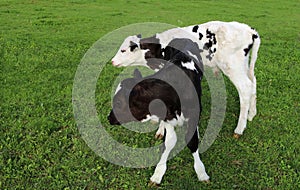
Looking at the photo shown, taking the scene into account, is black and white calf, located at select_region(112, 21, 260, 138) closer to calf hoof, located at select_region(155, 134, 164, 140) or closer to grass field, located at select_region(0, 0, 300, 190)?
grass field, located at select_region(0, 0, 300, 190)

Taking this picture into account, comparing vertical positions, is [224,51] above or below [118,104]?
above

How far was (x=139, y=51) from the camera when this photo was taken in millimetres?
6113

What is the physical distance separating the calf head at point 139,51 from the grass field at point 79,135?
0.99m

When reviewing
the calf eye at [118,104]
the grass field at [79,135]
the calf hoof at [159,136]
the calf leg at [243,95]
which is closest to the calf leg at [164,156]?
the grass field at [79,135]

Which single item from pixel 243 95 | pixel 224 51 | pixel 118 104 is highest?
pixel 224 51

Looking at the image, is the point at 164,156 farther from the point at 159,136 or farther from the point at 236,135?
the point at 236,135

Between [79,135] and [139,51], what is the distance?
1.88 meters

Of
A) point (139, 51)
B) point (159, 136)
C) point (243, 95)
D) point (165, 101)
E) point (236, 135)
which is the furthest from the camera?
point (139, 51)

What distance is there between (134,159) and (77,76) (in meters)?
3.74

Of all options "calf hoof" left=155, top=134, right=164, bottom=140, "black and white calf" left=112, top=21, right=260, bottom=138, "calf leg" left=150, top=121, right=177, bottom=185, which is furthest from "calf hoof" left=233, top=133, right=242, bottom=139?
"calf leg" left=150, top=121, right=177, bottom=185

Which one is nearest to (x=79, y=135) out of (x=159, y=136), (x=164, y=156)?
(x=159, y=136)

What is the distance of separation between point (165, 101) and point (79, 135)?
211 cm

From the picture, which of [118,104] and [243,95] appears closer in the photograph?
[118,104]

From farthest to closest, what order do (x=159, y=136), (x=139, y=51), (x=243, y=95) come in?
(x=139, y=51) < (x=243, y=95) < (x=159, y=136)
